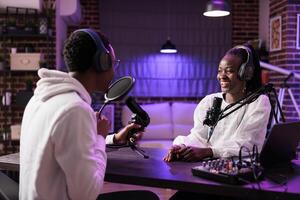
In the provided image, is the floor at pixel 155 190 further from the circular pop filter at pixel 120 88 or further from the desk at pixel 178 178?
the circular pop filter at pixel 120 88

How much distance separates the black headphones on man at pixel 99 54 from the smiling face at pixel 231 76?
917 mm

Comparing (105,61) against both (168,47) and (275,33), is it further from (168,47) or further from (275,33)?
(168,47)

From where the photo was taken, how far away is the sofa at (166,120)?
18.9ft

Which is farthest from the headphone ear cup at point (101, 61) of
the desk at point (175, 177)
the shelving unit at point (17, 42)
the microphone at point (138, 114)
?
the shelving unit at point (17, 42)

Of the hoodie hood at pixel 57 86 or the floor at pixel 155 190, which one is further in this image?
the floor at pixel 155 190

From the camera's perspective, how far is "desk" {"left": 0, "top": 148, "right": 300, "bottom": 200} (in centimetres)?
135

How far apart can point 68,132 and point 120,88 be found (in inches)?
19.2

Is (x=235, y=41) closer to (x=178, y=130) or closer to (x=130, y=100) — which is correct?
(x=178, y=130)

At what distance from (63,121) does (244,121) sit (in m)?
1.10

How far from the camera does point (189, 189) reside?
1426mm

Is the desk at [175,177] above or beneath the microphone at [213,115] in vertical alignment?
beneath

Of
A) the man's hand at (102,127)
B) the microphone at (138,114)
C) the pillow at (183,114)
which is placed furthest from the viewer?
the pillow at (183,114)

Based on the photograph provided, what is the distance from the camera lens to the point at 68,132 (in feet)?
3.89

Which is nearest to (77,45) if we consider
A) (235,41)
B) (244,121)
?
(244,121)
